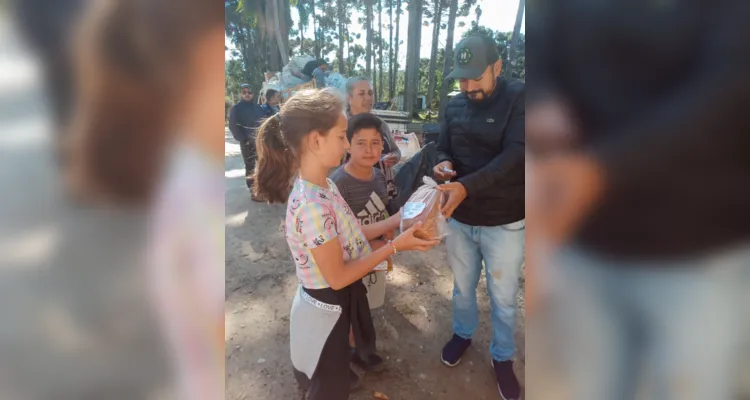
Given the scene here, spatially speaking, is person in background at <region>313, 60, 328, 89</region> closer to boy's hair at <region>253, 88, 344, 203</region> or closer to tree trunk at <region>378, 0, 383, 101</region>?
boy's hair at <region>253, 88, 344, 203</region>

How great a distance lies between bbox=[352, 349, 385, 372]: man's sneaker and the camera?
52.7 inches

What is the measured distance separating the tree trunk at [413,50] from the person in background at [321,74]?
10.8 inches

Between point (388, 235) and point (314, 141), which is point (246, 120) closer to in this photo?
point (314, 141)

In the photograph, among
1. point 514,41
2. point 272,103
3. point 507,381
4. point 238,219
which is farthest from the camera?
point 238,219

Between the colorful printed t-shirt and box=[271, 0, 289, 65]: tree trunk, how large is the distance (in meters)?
0.48

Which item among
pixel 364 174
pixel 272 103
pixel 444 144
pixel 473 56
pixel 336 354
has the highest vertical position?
pixel 473 56

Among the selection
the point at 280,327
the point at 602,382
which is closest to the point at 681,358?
the point at 602,382

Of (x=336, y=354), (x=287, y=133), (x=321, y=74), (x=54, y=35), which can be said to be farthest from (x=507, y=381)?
(x=54, y=35)

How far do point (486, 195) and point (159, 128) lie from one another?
3.54 feet

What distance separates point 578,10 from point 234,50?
874mm

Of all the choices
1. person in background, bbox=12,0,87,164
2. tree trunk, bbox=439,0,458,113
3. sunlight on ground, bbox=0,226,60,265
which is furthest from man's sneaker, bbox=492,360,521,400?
person in background, bbox=12,0,87,164

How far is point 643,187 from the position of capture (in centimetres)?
67

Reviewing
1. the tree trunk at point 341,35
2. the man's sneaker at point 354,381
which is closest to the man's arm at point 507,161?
the tree trunk at point 341,35

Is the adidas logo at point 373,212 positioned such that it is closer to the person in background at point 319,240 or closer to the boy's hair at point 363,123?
the person in background at point 319,240
